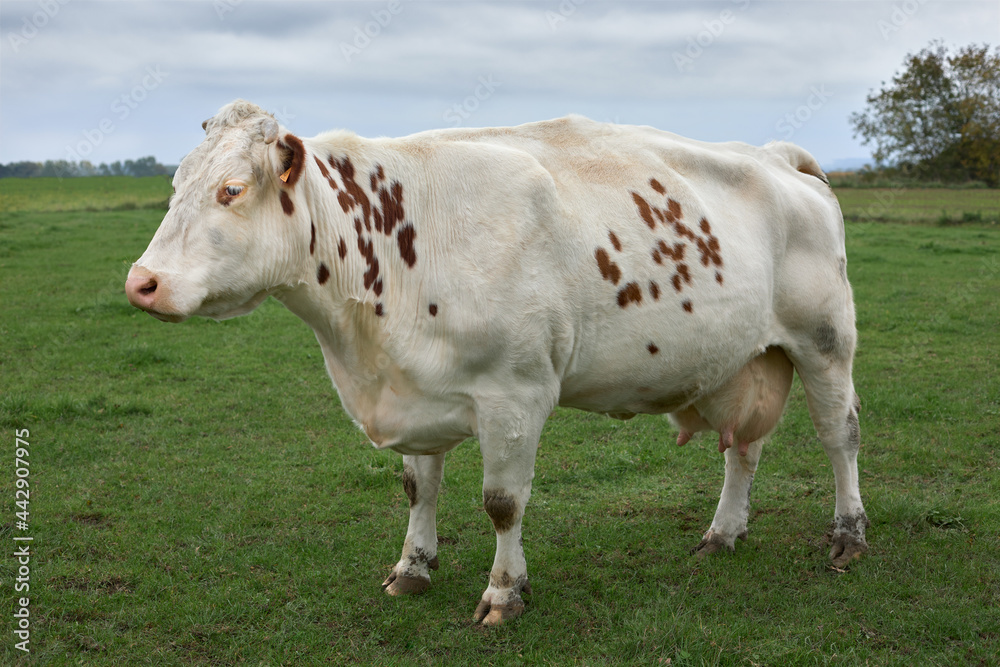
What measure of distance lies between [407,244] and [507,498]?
133cm

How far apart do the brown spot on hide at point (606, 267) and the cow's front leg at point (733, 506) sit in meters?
1.66

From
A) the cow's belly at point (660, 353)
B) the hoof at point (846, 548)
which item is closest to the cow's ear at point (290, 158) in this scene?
the cow's belly at point (660, 353)

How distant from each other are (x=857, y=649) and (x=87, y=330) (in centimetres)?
986

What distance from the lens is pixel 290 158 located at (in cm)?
355

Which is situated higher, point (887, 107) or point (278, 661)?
point (887, 107)

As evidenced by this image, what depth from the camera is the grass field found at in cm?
402

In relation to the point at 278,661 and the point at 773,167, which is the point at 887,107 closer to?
the point at 773,167

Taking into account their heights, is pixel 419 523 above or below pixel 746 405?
below

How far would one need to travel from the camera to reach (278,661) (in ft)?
12.7

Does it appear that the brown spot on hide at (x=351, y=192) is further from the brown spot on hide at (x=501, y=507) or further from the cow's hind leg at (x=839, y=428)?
the cow's hind leg at (x=839, y=428)

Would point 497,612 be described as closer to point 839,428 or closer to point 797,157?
point 839,428

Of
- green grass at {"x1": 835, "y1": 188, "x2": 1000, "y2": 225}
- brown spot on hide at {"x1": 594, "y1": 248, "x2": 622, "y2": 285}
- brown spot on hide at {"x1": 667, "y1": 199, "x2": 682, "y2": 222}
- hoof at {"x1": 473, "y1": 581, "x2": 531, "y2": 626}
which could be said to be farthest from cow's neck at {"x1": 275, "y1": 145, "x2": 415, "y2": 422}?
green grass at {"x1": 835, "y1": 188, "x2": 1000, "y2": 225}

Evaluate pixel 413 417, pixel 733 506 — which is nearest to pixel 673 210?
pixel 413 417

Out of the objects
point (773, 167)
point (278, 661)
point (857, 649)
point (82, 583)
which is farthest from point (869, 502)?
point (82, 583)
